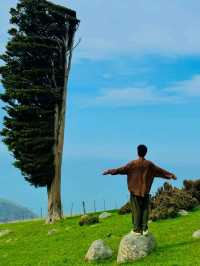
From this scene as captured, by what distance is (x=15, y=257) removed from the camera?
2898 centimetres

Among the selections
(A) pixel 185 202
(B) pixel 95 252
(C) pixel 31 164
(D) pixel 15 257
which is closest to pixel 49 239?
(D) pixel 15 257

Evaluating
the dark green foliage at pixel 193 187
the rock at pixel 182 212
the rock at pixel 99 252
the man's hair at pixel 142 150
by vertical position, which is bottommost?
the rock at pixel 99 252

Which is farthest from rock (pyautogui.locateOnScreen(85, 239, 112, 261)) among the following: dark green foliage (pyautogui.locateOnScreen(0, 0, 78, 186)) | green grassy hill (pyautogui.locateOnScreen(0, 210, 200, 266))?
dark green foliage (pyautogui.locateOnScreen(0, 0, 78, 186))

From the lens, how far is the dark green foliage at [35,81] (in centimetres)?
5281

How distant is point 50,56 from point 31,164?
1058cm

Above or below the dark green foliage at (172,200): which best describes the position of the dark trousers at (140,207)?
below

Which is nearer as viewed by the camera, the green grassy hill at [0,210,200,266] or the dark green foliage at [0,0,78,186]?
the green grassy hill at [0,210,200,266]

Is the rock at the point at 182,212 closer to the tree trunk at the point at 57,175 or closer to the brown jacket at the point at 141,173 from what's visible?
the brown jacket at the point at 141,173

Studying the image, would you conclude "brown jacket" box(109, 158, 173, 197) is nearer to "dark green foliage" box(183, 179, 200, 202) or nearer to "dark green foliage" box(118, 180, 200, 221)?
"dark green foliage" box(118, 180, 200, 221)

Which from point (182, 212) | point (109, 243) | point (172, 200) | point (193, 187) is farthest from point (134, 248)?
point (193, 187)

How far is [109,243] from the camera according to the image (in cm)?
2753

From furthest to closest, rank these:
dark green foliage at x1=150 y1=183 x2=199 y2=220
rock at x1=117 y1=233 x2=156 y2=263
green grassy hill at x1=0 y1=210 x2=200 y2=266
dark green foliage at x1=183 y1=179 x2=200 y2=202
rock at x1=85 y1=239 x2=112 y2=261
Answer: dark green foliage at x1=183 y1=179 x2=200 y2=202
dark green foliage at x1=150 y1=183 x2=199 y2=220
rock at x1=85 y1=239 x2=112 y2=261
rock at x1=117 y1=233 x2=156 y2=263
green grassy hill at x1=0 y1=210 x2=200 y2=266

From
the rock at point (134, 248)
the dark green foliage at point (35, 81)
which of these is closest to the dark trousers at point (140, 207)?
the rock at point (134, 248)

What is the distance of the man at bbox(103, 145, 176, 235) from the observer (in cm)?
2244
